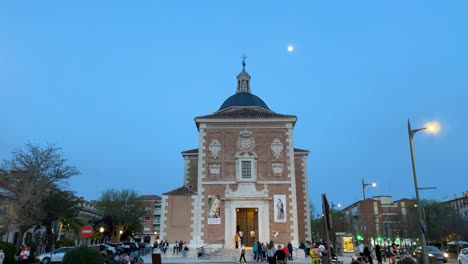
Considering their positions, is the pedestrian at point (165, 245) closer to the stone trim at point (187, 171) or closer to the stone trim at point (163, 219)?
the stone trim at point (163, 219)

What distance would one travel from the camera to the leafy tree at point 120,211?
183 ft

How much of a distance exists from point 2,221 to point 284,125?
22988 millimetres

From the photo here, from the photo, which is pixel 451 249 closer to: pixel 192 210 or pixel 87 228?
pixel 192 210

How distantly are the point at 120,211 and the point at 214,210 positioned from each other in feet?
106

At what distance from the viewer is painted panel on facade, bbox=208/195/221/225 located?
101 ft

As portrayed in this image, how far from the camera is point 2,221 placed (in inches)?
992

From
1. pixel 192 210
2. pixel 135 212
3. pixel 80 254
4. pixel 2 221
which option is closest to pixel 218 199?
pixel 192 210

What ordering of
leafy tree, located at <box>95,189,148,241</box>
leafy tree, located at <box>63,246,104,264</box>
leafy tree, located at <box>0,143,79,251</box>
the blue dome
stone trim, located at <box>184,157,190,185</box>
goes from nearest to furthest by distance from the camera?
leafy tree, located at <box>63,246,104,264</box> < leafy tree, located at <box>0,143,79,251</box> < stone trim, located at <box>184,157,190,185</box> < the blue dome < leafy tree, located at <box>95,189,148,241</box>

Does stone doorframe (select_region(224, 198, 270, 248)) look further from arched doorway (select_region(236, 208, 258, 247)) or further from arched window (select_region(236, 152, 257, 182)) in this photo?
arched window (select_region(236, 152, 257, 182))

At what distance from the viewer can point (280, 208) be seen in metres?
31.1

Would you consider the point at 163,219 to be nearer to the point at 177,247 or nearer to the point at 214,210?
the point at 177,247

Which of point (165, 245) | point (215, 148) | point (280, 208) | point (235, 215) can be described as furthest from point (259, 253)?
point (215, 148)

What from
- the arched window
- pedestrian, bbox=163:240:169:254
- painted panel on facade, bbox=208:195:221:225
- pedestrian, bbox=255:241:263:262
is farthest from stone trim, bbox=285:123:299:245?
pedestrian, bbox=163:240:169:254

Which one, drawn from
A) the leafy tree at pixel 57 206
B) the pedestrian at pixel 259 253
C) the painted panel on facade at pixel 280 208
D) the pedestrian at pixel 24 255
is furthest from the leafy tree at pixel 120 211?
the pedestrian at pixel 259 253
